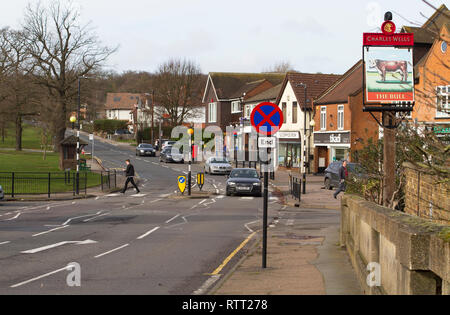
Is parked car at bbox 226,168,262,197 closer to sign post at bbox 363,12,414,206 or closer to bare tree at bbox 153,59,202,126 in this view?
sign post at bbox 363,12,414,206

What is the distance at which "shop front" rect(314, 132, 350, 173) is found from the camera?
49.3 meters

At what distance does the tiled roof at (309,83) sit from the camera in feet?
185

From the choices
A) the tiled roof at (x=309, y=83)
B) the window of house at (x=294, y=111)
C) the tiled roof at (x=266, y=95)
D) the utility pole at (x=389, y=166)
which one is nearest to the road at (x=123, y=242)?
the utility pole at (x=389, y=166)

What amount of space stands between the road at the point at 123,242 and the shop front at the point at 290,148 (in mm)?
26592

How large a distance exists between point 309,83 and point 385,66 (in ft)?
145

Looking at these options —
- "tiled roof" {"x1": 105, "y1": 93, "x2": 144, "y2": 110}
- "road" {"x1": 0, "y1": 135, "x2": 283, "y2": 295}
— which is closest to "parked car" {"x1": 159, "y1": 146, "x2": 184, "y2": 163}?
"road" {"x1": 0, "y1": 135, "x2": 283, "y2": 295}

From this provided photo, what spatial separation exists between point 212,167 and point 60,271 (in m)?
39.9

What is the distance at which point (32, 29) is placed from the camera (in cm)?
5616

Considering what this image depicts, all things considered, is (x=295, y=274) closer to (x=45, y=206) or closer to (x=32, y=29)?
(x=45, y=206)

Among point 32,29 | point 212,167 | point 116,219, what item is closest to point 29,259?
point 116,219

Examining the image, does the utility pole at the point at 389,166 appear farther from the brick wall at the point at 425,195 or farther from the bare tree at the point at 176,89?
the bare tree at the point at 176,89

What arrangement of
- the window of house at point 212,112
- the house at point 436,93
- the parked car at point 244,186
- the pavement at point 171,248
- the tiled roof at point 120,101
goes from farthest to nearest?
the tiled roof at point 120,101, the window of house at point 212,112, the parked car at point 244,186, the pavement at point 171,248, the house at point 436,93

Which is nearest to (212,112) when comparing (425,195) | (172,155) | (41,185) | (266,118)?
(172,155)

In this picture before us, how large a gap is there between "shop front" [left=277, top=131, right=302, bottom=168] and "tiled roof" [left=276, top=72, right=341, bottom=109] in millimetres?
3367
